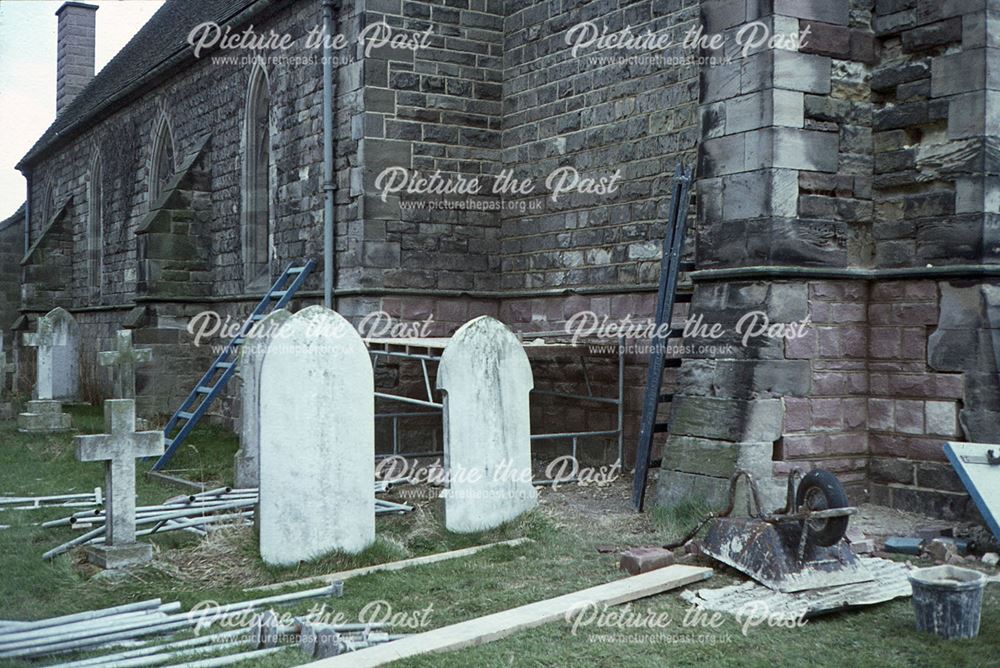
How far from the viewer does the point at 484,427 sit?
7883 millimetres

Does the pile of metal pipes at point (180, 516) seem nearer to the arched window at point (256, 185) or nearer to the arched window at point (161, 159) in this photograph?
the arched window at point (256, 185)

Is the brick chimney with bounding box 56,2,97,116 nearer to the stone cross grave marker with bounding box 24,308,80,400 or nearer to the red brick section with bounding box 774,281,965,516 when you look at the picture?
the stone cross grave marker with bounding box 24,308,80,400

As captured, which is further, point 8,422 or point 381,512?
point 8,422

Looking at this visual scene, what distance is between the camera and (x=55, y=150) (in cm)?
2658

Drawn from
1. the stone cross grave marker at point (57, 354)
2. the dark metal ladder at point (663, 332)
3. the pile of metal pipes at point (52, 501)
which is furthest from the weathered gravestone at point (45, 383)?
the dark metal ladder at point (663, 332)

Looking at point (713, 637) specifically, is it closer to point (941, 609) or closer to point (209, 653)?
point (941, 609)

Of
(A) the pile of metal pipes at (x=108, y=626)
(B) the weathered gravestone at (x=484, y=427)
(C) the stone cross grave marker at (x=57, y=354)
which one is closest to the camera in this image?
(A) the pile of metal pipes at (x=108, y=626)

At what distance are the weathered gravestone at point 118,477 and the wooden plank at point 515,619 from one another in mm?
2641

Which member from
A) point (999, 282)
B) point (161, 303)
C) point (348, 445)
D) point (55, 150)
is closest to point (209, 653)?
point (348, 445)

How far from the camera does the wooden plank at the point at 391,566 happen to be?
252 inches

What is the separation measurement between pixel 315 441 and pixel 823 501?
322 centimetres

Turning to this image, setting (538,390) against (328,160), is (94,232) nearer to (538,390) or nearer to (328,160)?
(328,160)

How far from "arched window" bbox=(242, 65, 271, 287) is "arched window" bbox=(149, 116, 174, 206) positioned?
3.95 meters

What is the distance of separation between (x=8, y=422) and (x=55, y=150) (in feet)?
40.6
